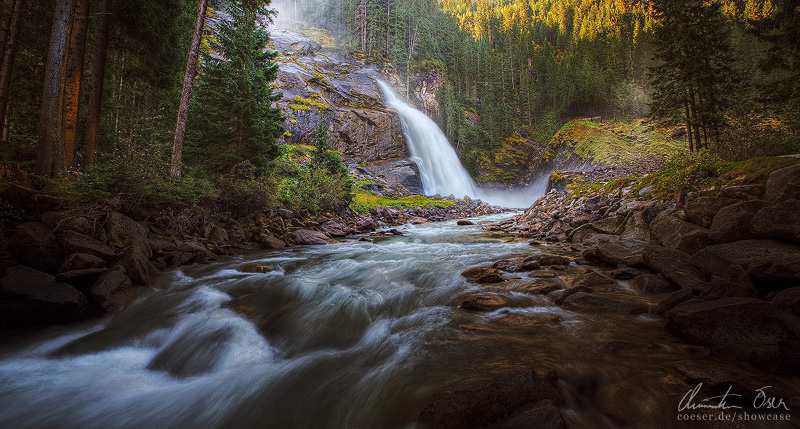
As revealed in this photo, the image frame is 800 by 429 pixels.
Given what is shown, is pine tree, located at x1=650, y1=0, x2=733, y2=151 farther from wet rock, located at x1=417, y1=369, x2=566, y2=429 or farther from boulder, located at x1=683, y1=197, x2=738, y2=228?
wet rock, located at x1=417, y1=369, x2=566, y2=429

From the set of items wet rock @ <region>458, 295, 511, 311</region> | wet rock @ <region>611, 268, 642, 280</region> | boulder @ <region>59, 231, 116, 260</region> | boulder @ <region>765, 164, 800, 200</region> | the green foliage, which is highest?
the green foliage

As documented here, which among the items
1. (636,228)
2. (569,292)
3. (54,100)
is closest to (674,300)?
(569,292)

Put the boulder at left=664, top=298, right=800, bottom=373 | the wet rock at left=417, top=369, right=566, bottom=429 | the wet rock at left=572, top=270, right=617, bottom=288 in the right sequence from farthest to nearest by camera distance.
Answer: the wet rock at left=572, top=270, right=617, bottom=288 → the boulder at left=664, top=298, right=800, bottom=373 → the wet rock at left=417, top=369, right=566, bottom=429

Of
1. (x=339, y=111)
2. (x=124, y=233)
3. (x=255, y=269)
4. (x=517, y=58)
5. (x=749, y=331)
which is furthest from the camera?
(x=517, y=58)

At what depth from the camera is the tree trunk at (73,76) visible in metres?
7.14

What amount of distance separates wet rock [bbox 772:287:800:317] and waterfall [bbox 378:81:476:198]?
34.1 m

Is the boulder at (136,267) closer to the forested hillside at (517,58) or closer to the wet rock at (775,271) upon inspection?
the wet rock at (775,271)

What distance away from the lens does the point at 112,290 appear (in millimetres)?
4762

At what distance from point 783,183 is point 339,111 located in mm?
37579

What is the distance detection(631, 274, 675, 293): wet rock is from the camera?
15.0ft

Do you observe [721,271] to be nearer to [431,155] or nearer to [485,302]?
[485,302]

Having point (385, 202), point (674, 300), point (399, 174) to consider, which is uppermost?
point (399, 174)

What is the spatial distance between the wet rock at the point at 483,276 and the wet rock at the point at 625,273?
2.01 meters

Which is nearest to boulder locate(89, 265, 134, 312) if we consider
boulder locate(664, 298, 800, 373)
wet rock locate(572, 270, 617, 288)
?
wet rock locate(572, 270, 617, 288)
